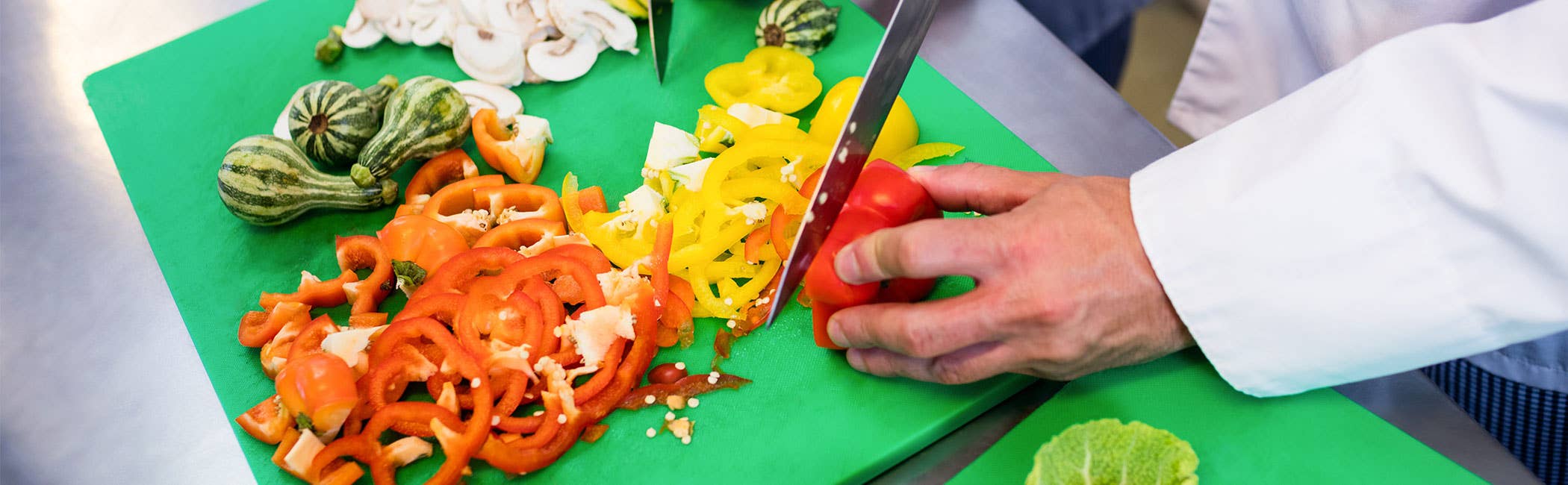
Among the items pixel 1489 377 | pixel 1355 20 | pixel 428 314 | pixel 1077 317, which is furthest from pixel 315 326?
pixel 1489 377

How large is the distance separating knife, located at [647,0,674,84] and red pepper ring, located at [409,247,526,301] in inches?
25.0

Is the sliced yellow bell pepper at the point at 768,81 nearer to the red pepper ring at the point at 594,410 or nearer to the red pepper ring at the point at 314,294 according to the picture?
the red pepper ring at the point at 594,410

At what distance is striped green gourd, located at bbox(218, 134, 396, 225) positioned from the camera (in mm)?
1961

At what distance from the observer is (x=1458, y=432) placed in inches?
65.0

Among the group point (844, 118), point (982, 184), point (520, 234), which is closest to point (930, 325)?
point (982, 184)

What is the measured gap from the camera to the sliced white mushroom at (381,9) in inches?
93.7

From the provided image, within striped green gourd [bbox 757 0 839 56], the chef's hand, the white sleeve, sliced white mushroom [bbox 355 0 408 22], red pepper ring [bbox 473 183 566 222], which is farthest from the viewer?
sliced white mushroom [bbox 355 0 408 22]

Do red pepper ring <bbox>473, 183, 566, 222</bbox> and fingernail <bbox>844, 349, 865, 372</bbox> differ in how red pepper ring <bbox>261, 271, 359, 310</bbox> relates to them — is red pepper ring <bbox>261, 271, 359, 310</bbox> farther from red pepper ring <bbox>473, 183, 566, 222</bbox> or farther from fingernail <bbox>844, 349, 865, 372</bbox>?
fingernail <bbox>844, 349, 865, 372</bbox>

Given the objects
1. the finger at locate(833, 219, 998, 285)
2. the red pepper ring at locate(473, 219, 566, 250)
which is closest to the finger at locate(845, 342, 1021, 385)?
the finger at locate(833, 219, 998, 285)

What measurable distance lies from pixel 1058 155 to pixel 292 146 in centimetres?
167

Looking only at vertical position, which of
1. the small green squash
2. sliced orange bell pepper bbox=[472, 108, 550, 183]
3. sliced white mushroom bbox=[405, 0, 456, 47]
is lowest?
sliced orange bell pepper bbox=[472, 108, 550, 183]

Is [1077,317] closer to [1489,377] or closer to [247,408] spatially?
[1489,377]

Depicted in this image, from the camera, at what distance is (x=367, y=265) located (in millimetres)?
1987

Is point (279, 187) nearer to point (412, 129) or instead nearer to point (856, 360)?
point (412, 129)
